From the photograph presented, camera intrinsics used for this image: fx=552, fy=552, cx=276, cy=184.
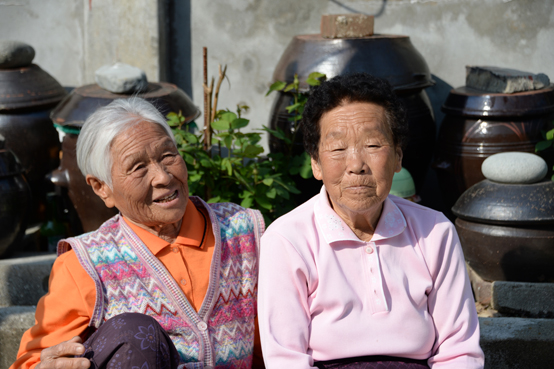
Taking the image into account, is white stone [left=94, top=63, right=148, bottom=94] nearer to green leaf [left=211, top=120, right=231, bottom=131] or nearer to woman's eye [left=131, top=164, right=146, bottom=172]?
green leaf [left=211, top=120, right=231, bottom=131]

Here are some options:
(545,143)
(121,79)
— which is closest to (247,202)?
(121,79)

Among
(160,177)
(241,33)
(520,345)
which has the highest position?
(241,33)

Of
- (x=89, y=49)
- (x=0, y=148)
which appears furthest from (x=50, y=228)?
(x=89, y=49)

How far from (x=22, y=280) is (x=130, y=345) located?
228cm

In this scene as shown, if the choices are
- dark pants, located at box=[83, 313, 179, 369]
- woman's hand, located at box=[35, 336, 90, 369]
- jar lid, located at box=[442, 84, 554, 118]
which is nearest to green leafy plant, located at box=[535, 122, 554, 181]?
jar lid, located at box=[442, 84, 554, 118]

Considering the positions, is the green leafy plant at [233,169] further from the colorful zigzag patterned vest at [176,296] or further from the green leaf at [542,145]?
the green leaf at [542,145]

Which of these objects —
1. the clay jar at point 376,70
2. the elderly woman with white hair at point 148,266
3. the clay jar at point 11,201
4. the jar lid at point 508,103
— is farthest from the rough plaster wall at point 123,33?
the elderly woman with white hair at point 148,266

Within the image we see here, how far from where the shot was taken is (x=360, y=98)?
195 cm

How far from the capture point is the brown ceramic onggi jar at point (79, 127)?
3.85 meters

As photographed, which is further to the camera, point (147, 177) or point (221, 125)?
point (221, 125)

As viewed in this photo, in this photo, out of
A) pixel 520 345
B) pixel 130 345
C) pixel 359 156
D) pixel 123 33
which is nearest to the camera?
pixel 130 345

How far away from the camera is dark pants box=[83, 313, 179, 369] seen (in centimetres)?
179

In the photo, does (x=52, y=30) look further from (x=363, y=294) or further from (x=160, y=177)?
(x=363, y=294)

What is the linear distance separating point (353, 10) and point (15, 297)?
11.7ft
